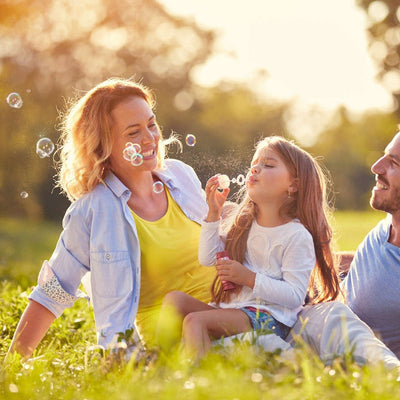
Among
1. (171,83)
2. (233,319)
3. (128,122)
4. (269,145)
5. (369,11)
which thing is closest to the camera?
(233,319)

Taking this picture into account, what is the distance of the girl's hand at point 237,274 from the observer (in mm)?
3482

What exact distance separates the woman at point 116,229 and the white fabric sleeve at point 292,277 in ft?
2.06

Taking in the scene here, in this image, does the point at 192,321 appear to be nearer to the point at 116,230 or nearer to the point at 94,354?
the point at 94,354

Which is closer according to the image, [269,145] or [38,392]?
[38,392]

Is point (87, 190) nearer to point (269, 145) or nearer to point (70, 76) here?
point (269, 145)

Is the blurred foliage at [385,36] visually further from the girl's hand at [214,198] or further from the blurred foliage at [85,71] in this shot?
the girl's hand at [214,198]

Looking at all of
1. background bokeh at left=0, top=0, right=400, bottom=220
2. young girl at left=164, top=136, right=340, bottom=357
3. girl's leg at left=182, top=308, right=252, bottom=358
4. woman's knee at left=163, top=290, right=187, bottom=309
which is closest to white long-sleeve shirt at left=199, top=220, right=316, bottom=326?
young girl at left=164, top=136, right=340, bottom=357

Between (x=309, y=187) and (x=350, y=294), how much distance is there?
73cm

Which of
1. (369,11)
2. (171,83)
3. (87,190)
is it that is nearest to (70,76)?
(171,83)

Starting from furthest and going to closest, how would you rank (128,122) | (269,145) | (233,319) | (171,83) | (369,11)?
(171,83) → (369,11) → (128,122) → (269,145) → (233,319)

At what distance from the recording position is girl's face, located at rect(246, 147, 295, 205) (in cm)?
367

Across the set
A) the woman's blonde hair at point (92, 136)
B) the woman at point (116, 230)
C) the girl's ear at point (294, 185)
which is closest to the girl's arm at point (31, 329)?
the woman at point (116, 230)

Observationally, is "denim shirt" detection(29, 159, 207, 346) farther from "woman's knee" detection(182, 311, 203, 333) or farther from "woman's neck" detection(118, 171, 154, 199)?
"woman's knee" detection(182, 311, 203, 333)

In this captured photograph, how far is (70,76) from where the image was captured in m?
23.0
